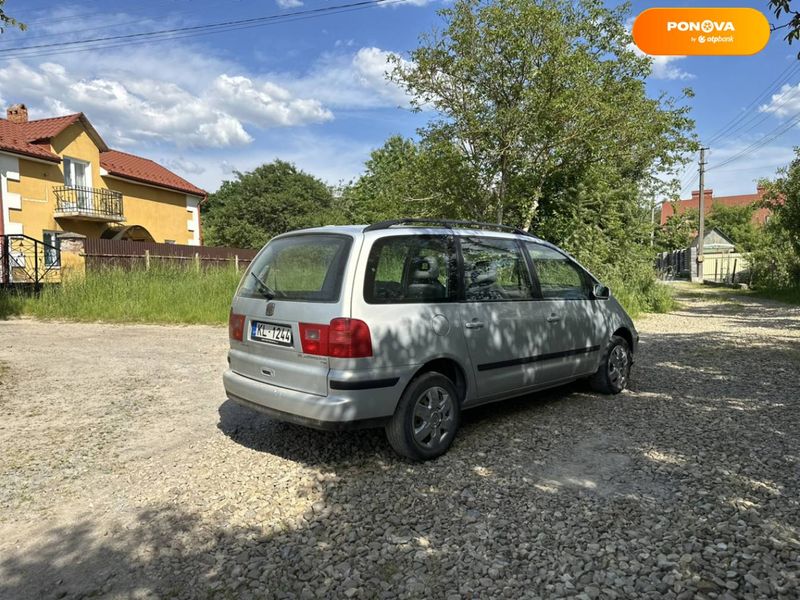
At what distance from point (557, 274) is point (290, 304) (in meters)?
2.71

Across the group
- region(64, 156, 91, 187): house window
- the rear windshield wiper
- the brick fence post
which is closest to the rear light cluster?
the rear windshield wiper

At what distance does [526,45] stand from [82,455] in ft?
39.9

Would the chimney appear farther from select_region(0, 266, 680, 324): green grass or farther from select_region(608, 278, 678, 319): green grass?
select_region(608, 278, 678, 319): green grass

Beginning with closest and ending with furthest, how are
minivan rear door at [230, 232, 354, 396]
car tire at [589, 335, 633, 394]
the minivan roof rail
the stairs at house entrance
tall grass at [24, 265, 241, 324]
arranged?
minivan rear door at [230, 232, 354, 396] → the minivan roof rail → car tire at [589, 335, 633, 394] → tall grass at [24, 265, 241, 324] → the stairs at house entrance

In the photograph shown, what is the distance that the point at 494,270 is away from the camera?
4641 mm

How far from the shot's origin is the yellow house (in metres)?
20.5

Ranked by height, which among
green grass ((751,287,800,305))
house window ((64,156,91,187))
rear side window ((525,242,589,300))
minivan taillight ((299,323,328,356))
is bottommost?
green grass ((751,287,800,305))

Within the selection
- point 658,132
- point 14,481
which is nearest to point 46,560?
point 14,481

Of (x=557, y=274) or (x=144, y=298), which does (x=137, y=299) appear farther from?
(x=557, y=274)

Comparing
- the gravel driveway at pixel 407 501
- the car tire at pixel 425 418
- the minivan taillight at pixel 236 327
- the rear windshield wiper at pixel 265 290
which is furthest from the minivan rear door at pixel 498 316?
the minivan taillight at pixel 236 327

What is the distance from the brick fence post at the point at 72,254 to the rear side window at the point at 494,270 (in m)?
13.6

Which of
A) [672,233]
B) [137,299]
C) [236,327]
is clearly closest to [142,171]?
[137,299]

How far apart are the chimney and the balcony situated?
5.08m

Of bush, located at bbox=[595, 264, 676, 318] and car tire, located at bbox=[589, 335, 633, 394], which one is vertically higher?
bush, located at bbox=[595, 264, 676, 318]
